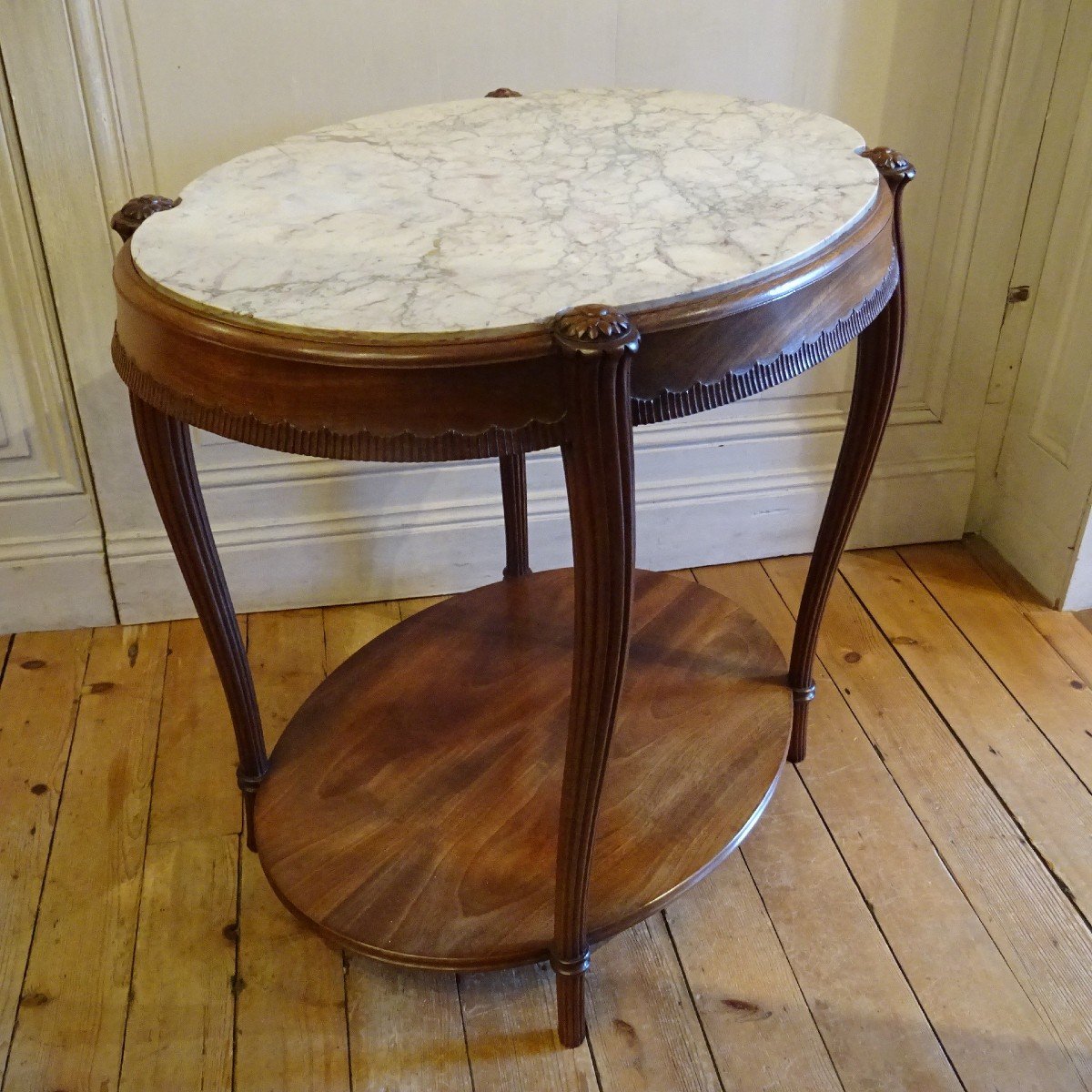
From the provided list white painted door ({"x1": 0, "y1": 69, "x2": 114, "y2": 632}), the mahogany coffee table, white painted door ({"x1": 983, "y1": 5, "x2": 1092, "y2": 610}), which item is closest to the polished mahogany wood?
the mahogany coffee table

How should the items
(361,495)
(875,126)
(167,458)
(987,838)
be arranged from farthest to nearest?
(361,495) < (875,126) < (987,838) < (167,458)

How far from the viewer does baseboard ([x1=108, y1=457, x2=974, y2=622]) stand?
5.54ft

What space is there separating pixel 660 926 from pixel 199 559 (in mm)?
672

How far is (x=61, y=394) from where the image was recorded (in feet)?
5.01

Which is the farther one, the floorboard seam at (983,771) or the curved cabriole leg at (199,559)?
the floorboard seam at (983,771)

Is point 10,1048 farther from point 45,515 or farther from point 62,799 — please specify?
point 45,515

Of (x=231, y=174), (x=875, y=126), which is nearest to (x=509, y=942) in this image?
(x=231, y=174)

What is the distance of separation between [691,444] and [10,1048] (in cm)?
122

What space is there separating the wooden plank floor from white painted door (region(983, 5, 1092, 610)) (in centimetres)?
16

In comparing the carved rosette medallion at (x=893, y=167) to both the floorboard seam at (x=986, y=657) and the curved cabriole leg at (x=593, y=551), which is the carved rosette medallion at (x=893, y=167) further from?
the floorboard seam at (x=986, y=657)

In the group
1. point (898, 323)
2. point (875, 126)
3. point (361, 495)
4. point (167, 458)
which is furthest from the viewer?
point (361, 495)

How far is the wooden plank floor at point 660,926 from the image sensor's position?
111 centimetres

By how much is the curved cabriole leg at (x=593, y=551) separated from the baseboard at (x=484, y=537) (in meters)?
0.81

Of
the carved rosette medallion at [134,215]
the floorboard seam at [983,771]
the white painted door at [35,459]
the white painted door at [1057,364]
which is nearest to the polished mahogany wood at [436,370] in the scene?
A: the carved rosette medallion at [134,215]
